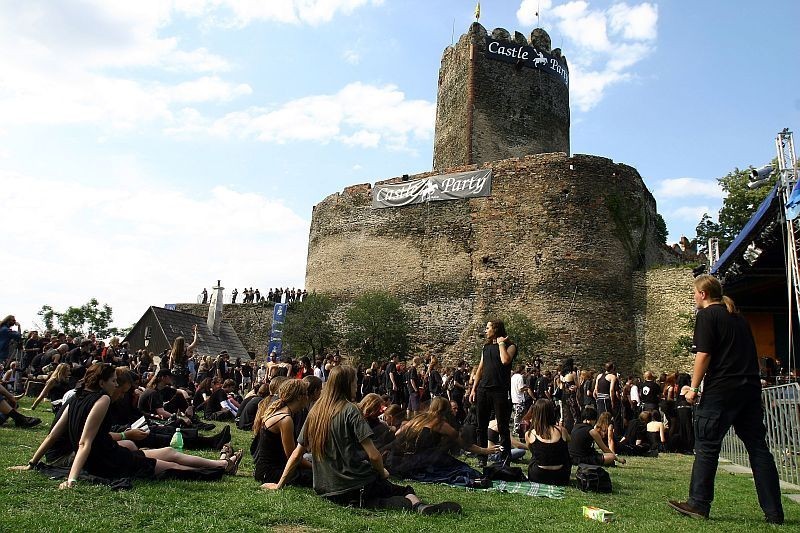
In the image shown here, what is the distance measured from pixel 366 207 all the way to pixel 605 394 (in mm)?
22588

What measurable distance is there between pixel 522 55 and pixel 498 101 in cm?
336

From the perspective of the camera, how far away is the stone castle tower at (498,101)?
36.2m

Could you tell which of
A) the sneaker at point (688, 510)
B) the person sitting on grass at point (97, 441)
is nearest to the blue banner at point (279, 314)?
the person sitting on grass at point (97, 441)

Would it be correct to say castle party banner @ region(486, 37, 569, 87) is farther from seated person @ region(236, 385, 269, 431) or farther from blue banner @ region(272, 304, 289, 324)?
seated person @ region(236, 385, 269, 431)

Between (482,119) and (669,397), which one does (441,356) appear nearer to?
(482,119)

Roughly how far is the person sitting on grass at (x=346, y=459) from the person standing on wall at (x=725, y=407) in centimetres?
187

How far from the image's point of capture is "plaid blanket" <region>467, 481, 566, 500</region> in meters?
6.30

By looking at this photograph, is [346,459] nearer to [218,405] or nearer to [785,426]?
[785,426]

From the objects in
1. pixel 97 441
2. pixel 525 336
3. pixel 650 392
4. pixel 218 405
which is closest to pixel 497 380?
pixel 97 441

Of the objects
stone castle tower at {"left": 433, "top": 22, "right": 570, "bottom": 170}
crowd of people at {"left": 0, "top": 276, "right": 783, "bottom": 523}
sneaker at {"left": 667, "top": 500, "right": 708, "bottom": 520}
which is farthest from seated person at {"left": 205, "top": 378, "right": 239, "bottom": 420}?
stone castle tower at {"left": 433, "top": 22, "right": 570, "bottom": 170}

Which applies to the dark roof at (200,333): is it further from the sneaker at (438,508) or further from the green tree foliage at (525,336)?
the sneaker at (438,508)

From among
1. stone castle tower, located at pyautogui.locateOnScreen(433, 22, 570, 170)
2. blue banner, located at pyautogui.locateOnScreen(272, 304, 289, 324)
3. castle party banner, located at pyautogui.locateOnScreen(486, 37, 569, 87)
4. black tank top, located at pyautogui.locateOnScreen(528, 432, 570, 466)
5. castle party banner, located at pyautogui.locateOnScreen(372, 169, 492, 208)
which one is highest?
castle party banner, located at pyautogui.locateOnScreen(486, 37, 569, 87)

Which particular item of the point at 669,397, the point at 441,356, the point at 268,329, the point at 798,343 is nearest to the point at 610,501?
the point at 669,397

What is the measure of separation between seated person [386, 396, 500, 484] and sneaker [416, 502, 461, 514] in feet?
5.94
